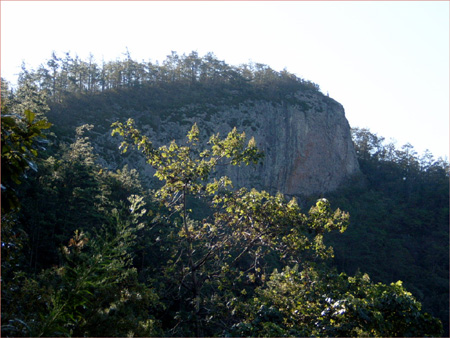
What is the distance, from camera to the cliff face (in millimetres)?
40188

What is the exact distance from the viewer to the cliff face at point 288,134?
40188mm

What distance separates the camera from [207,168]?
6.07m

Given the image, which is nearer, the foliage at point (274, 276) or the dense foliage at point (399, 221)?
the foliage at point (274, 276)

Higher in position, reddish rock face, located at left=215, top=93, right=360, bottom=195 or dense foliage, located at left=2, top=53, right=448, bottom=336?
reddish rock face, located at left=215, top=93, right=360, bottom=195

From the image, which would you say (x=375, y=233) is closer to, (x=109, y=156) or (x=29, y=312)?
(x=109, y=156)

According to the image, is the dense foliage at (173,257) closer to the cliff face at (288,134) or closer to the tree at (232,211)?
the tree at (232,211)

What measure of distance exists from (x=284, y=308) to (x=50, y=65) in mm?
36430

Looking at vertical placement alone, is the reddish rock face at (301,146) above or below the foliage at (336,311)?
above

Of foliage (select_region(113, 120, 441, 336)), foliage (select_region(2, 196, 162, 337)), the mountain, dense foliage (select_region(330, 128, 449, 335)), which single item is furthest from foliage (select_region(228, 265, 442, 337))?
the mountain

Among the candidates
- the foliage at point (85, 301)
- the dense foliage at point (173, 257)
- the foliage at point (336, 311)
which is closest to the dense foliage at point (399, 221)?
the dense foliage at point (173, 257)

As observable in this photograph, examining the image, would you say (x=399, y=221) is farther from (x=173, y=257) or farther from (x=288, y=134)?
(x=173, y=257)

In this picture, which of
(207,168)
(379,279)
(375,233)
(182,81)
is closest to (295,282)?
(207,168)

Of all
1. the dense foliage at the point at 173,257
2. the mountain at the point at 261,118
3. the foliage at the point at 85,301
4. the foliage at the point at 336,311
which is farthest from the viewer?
the mountain at the point at 261,118

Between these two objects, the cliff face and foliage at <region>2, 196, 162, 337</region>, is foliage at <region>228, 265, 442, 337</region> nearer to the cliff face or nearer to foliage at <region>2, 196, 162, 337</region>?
foliage at <region>2, 196, 162, 337</region>
